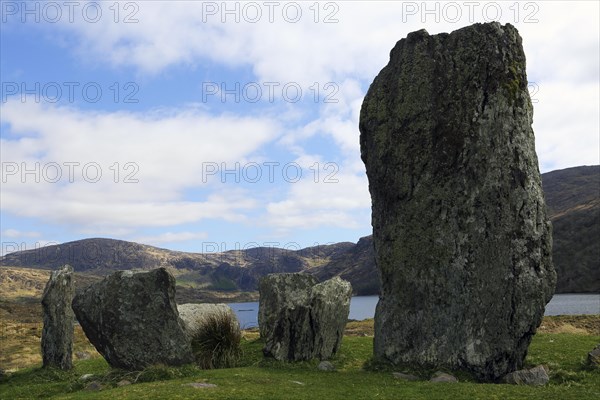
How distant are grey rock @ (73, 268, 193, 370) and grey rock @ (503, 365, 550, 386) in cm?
1268

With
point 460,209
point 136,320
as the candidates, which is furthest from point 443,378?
point 136,320

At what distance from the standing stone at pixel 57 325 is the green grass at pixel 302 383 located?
805 millimetres

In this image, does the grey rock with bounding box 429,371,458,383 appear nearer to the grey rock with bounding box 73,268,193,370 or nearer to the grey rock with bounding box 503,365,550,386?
the grey rock with bounding box 503,365,550,386

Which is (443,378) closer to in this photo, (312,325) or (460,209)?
(460,209)

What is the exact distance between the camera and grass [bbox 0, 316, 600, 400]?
14.8 metres

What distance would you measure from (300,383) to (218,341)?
24.8ft

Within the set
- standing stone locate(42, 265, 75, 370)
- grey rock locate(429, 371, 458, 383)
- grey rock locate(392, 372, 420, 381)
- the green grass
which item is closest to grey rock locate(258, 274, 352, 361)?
the green grass

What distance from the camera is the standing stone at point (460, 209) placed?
18.2 metres

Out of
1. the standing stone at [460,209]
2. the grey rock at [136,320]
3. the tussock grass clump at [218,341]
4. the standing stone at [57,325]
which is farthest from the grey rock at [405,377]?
the standing stone at [57,325]

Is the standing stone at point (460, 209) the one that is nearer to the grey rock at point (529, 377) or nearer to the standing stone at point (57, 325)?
the grey rock at point (529, 377)

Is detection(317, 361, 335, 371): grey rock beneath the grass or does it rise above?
beneath

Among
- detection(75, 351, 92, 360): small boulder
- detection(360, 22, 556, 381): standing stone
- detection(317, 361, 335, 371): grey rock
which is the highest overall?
detection(360, 22, 556, 381): standing stone

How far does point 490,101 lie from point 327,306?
11.9m

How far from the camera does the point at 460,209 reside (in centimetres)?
1923
